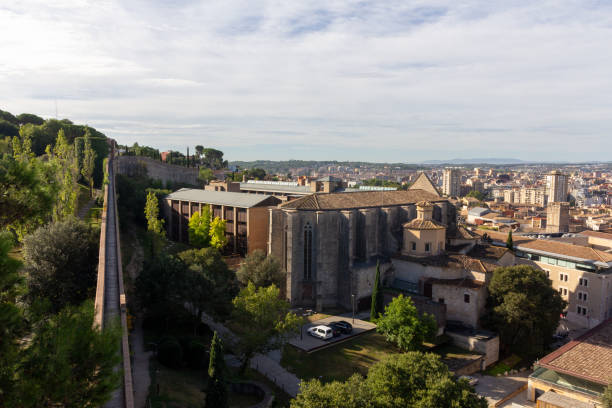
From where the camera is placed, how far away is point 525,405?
34.2 metres

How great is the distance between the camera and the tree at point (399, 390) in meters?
21.1

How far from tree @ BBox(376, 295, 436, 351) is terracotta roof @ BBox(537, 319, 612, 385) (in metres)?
9.44

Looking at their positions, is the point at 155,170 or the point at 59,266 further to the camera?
the point at 155,170

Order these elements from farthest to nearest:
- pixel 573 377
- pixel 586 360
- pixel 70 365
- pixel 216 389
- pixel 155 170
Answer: pixel 155 170 → pixel 586 360 → pixel 573 377 → pixel 216 389 → pixel 70 365

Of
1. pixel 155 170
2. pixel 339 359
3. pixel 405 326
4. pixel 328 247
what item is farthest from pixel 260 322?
pixel 155 170

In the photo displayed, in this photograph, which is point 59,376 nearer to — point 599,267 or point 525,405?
point 525,405

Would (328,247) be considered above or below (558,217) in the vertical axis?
below

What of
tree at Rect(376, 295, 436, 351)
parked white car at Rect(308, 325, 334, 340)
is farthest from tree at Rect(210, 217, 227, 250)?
tree at Rect(376, 295, 436, 351)

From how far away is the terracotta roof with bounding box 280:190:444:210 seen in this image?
50375 mm

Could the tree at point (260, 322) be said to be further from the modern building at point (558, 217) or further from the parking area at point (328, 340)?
the modern building at point (558, 217)

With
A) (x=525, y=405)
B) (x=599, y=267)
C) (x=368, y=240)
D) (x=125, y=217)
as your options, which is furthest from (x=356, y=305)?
(x=125, y=217)

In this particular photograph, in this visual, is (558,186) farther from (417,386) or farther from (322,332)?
(417,386)

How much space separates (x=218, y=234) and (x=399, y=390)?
42.6 meters

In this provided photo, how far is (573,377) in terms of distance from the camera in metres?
33.6
